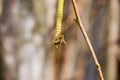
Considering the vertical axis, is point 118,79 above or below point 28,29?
below

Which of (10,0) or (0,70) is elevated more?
(10,0)

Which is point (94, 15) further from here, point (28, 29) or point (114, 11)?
point (28, 29)

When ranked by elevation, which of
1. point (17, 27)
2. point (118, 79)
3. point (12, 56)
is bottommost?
point (118, 79)

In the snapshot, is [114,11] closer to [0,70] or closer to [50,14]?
[50,14]

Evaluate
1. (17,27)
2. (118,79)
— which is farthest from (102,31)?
(17,27)

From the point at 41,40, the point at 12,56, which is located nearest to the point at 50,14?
the point at 41,40
